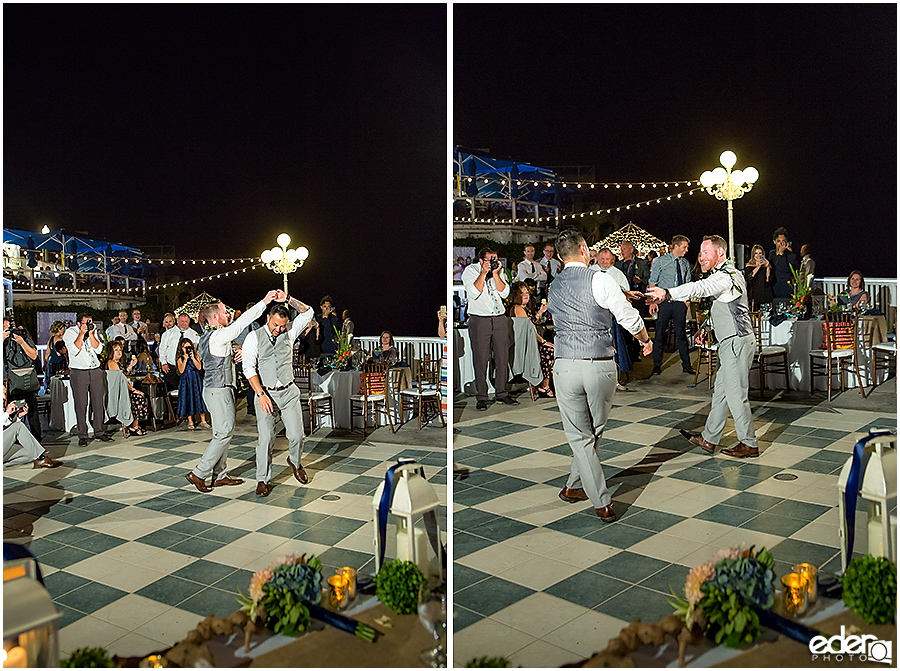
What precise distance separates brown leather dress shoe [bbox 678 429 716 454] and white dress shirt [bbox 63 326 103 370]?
3.51 metres

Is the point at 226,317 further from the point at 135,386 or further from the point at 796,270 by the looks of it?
the point at 796,270

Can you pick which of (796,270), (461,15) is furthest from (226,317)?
(796,270)

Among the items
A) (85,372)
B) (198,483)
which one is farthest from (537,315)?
(85,372)

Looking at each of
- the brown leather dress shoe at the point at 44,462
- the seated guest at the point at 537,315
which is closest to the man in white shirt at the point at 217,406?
the brown leather dress shoe at the point at 44,462

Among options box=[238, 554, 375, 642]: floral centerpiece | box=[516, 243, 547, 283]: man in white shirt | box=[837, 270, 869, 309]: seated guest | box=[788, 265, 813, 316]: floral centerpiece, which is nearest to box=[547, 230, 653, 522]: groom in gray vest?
box=[238, 554, 375, 642]: floral centerpiece

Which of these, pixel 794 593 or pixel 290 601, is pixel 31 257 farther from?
pixel 794 593

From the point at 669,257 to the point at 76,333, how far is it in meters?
4.23

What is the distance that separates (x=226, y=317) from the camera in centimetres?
339

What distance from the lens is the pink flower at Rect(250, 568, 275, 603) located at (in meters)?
2.65

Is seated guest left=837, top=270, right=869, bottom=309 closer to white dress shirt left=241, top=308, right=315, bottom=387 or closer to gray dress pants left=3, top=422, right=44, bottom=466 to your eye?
white dress shirt left=241, top=308, right=315, bottom=387

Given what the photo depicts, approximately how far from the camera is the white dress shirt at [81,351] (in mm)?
3312

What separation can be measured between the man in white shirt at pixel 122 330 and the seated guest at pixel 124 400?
118 mm

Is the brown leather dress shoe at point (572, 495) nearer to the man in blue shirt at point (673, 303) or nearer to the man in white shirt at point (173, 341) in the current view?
the man in white shirt at point (173, 341)

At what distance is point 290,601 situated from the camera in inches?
104
